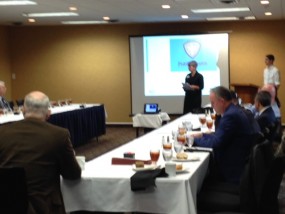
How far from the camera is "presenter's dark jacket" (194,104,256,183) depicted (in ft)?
13.0

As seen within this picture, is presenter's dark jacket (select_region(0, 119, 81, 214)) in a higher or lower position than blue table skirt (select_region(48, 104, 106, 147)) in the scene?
higher

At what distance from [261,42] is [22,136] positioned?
10.1m

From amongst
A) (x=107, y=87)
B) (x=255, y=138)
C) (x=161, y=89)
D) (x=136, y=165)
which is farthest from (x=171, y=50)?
(x=136, y=165)

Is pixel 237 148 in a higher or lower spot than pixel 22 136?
lower

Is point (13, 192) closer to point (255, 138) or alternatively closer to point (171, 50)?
point (255, 138)

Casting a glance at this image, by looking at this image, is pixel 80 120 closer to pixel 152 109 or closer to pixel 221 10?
pixel 152 109

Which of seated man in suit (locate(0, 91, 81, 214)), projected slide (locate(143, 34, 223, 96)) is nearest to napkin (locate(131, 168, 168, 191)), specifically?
seated man in suit (locate(0, 91, 81, 214))

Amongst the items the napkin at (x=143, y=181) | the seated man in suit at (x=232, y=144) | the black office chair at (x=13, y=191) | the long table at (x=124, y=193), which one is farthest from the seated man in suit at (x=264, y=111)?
the black office chair at (x=13, y=191)

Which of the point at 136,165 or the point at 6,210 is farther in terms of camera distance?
the point at 136,165

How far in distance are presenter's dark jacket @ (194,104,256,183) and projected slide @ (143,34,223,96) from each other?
8109 millimetres

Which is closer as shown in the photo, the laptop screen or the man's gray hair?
the man's gray hair

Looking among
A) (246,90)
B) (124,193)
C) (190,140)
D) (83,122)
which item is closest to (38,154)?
(124,193)

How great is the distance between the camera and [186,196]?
2992mm

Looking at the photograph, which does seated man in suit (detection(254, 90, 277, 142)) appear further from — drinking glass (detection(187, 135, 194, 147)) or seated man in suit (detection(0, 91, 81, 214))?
seated man in suit (detection(0, 91, 81, 214))
